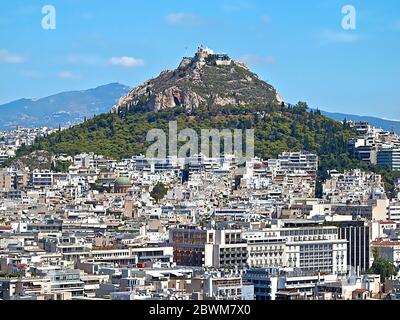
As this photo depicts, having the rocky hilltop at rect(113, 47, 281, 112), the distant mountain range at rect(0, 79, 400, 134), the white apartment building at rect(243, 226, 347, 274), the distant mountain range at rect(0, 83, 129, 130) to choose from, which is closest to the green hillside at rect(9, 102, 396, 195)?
the rocky hilltop at rect(113, 47, 281, 112)

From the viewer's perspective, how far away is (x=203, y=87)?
163ft

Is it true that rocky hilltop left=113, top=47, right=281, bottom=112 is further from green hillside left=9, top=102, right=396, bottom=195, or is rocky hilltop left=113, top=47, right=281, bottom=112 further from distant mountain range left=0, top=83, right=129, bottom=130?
distant mountain range left=0, top=83, right=129, bottom=130

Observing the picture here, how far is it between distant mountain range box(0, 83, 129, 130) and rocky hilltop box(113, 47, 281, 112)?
427 centimetres

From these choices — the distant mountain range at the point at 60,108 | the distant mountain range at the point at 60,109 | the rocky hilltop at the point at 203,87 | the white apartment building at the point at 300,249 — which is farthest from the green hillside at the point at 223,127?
the white apartment building at the point at 300,249

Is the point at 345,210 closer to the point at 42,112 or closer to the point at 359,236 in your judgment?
the point at 359,236

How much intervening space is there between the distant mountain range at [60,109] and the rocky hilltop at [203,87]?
4267 mm

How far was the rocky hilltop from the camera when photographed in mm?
48812

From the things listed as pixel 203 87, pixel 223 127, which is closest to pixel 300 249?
pixel 223 127

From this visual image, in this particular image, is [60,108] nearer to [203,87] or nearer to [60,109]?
[60,109]

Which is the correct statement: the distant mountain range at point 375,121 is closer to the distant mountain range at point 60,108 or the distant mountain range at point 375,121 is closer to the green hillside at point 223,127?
the green hillside at point 223,127

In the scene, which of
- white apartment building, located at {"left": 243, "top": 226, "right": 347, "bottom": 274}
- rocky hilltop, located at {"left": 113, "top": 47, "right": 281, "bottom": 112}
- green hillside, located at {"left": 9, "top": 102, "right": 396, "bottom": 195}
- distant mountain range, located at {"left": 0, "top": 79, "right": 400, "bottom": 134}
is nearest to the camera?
white apartment building, located at {"left": 243, "top": 226, "right": 347, "bottom": 274}

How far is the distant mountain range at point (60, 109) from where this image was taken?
182 feet

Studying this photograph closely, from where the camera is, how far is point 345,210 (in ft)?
91.7

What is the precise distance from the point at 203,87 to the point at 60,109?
7.83 meters
